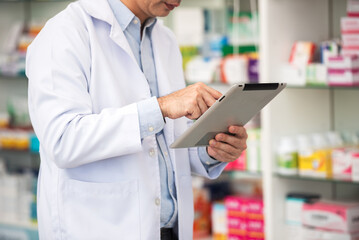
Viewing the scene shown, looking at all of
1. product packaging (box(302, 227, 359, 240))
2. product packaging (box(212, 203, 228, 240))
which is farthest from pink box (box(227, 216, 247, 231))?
product packaging (box(302, 227, 359, 240))

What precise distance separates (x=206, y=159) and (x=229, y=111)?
0.44 metres

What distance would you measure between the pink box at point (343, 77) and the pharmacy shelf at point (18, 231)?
251 cm

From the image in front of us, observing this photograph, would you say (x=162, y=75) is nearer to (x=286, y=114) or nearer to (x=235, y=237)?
(x=286, y=114)

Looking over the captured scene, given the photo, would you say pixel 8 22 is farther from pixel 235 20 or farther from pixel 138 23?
pixel 138 23

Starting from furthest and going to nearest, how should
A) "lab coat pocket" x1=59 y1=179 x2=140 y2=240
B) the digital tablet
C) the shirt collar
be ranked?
the shirt collar, "lab coat pocket" x1=59 y1=179 x2=140 y2=240, the digital tablet

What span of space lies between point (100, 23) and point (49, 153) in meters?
0.46

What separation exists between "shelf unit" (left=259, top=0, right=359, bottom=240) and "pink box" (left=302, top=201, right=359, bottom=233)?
0.12 m

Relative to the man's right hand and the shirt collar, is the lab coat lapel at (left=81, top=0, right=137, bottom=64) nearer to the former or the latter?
the shirt collar

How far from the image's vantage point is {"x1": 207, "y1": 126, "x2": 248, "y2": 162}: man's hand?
208 centimetres

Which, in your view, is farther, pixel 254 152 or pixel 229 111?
pixel 254 152

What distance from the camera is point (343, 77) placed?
10.5 feet

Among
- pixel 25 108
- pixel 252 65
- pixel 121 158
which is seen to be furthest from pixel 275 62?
pixel 25 108

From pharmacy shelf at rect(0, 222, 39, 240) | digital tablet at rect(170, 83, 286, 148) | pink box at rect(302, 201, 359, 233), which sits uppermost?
digital tablet at rect(170, 83, 286, 148)

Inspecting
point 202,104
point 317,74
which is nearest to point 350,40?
point 317,74
